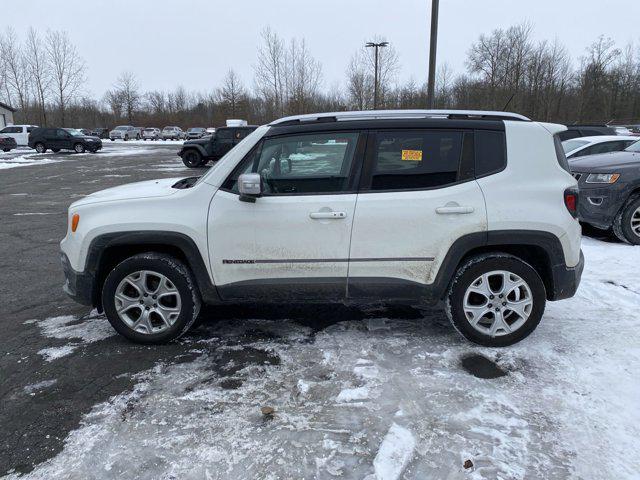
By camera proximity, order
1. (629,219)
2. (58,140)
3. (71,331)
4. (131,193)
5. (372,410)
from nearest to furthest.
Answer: (372,410), (131,193), (71,331), (629,219), (58,140)

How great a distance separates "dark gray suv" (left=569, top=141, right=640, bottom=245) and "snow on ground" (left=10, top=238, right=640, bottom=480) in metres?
3.47

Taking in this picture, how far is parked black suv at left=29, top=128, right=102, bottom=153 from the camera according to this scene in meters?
33.7

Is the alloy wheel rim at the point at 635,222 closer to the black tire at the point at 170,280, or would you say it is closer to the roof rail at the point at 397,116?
the roof rail at the point at 397,116

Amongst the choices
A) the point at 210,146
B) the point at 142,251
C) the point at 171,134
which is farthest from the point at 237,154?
the point at 171,134

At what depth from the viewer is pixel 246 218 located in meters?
3.64

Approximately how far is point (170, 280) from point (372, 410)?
6.15 ft

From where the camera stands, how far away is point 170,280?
3.77 m

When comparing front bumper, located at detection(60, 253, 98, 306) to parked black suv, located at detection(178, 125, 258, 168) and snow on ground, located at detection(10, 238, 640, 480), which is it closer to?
snow on ground, located at detection(10, 238, 640, 480)

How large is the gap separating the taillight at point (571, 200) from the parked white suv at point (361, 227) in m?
0.01

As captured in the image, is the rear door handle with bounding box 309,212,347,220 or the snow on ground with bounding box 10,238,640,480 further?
the rear door handle with bounding box 309,212,347,220

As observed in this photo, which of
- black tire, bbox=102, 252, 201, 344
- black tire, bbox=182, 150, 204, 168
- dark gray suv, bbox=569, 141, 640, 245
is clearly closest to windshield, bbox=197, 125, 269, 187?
black tire, bbox=102, 252, 201, 344

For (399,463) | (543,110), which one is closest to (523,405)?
(399,463)

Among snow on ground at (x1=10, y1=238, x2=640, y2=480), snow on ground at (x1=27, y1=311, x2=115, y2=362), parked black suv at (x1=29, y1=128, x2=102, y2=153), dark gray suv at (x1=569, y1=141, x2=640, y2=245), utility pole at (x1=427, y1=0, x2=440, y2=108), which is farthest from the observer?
parked black suv at (x1=29, y1=128, x2=102, y2=153)

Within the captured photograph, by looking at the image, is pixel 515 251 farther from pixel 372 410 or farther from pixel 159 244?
pixel 159 244
